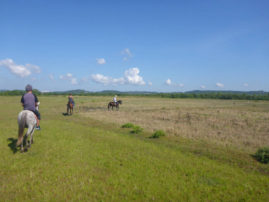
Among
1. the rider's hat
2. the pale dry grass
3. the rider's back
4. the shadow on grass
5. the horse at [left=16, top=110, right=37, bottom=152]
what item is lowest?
the pale dry grass

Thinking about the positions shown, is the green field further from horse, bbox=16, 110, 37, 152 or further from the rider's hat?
the rider's hat

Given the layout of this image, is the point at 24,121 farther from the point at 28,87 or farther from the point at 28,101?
the point at 28,87

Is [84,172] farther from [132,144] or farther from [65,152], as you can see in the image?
[132,144]

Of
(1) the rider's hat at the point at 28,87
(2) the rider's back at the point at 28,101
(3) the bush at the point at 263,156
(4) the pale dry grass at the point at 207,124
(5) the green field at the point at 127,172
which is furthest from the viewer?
(4) the pale dry grass at the point at 207,124

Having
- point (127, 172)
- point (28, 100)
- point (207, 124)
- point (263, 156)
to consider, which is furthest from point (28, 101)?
point (207, 124)

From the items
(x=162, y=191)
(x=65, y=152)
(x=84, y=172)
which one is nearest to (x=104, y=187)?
(x=84, y=172)

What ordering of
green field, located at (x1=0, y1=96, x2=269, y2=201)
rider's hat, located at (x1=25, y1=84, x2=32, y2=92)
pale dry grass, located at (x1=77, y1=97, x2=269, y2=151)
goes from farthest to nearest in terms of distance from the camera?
pale dry grass, located at (x1=77, y1=97, x2=269, y2=151), rider's hat, located at (x1=25, y1=84, x2=32, y2=92), green field, located at (x1=0, y1=96, x2=269, y2=201)

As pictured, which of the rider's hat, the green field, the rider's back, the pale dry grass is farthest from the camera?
the pale dry grass

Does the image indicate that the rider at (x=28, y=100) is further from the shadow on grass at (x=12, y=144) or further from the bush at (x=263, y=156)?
the bush at (x=263, y=156)

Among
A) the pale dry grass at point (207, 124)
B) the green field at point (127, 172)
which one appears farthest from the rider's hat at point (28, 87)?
the pale dry grass at point (207, 124)

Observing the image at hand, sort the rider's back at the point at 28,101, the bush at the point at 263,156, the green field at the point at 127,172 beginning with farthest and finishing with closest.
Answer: the rider's back at the point at 28,101, the bush at the point at 263,156, the green field at the point at 127,172

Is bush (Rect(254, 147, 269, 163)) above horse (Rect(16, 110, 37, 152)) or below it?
below

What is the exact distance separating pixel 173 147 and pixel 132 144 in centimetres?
214

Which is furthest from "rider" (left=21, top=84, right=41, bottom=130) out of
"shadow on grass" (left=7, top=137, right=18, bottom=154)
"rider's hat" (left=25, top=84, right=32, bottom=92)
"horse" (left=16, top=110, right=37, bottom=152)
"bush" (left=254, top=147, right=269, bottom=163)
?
"bush" (left=254, top=147, right=269, bottom=163)
